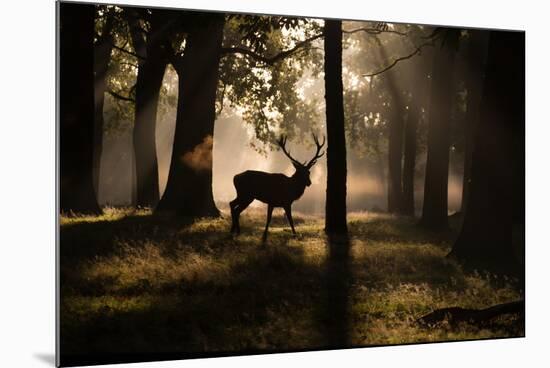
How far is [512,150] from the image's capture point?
31.4ft

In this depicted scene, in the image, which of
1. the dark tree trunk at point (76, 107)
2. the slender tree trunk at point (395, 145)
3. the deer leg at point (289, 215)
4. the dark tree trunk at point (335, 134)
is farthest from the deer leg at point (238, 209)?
the slender tree trunk at point (395, 145)

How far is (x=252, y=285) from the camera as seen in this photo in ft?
27.3

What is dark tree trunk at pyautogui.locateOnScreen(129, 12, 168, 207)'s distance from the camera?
8.19 meters

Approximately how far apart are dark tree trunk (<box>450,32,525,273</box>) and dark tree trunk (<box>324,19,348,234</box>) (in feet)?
5.37

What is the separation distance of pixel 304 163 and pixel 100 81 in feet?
7.33

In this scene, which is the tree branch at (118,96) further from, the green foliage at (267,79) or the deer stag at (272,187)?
the deer stag at (272,187)

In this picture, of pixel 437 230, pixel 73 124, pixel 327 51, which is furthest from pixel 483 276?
pixel 73 124

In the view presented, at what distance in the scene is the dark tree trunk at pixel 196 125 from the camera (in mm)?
8320

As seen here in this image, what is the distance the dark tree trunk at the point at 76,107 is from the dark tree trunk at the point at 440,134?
12.2ft

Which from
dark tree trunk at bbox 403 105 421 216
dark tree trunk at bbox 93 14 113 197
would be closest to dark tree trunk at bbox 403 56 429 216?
dark tree trunk at bbox 403 105 421 216

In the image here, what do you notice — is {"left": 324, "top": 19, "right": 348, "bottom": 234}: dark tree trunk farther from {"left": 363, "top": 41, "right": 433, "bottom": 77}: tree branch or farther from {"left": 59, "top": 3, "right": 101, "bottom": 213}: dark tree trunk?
{"left": 59, "top": 3, "right": 101, "bottom": 213}: dark tree trunk

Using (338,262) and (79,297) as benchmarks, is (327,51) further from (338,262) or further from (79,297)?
(79,297)

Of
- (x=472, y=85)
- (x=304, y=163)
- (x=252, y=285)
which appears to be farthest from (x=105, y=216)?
(x=472, y=85)

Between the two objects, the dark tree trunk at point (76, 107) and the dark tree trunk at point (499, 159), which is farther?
the dark tree trunk at point (499, 159)
